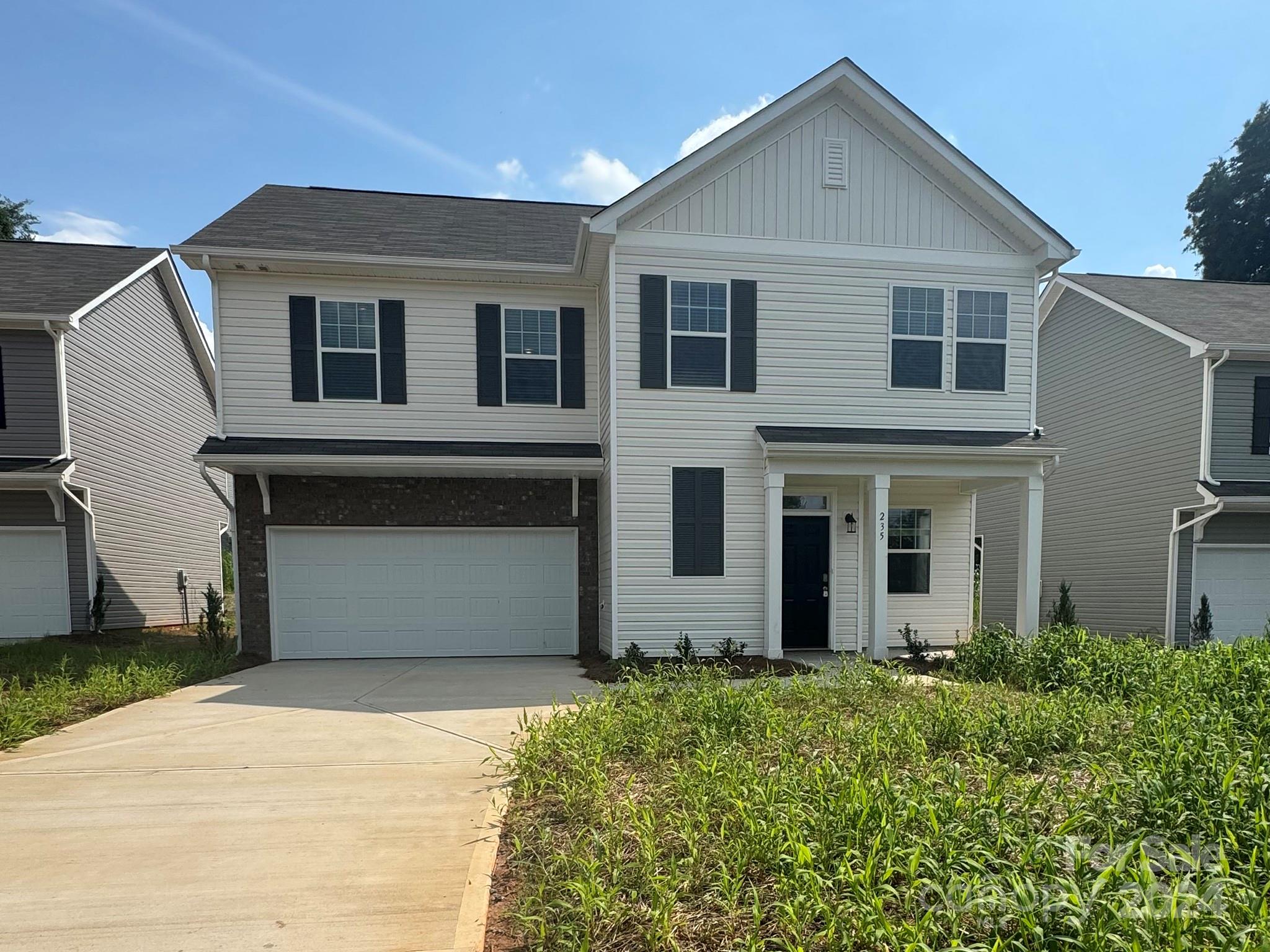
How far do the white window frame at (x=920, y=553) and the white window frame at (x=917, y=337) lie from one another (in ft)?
6.47

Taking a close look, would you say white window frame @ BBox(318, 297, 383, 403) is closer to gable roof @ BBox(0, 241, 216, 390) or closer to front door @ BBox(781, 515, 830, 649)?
gable roof @ BBox(0, 241, 216, 390)

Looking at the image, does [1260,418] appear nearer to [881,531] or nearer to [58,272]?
[881,531]

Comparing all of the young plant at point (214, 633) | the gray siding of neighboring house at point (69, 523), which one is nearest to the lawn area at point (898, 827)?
the young plant at point (214, 633)

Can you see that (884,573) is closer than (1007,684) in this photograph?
No

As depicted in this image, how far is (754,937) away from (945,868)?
871mm

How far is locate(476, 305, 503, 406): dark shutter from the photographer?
9555mm

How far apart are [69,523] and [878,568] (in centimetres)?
1303

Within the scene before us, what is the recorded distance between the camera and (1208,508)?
10492 millimetres

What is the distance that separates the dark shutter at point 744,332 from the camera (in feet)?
28.9

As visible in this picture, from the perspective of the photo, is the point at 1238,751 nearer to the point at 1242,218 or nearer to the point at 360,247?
the point at 360,247

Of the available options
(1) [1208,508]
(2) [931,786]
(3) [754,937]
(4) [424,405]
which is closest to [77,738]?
(4) [424,405]

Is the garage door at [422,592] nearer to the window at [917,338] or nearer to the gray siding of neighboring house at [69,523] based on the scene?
the gray siding of neighboring house at [69,523]

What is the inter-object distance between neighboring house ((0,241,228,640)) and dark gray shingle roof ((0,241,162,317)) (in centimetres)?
4

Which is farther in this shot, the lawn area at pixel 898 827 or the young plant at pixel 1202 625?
the young plant at pixel 1202 625
